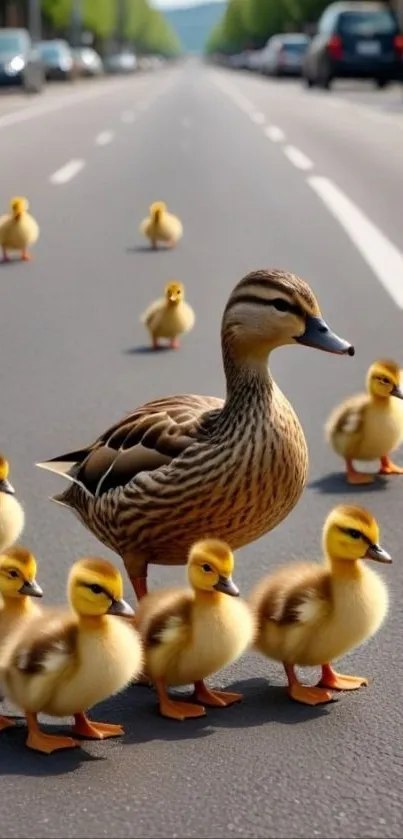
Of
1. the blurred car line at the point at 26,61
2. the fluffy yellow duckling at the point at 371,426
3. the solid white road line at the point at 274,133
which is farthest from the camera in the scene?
the blurred car line at the point at 26,61

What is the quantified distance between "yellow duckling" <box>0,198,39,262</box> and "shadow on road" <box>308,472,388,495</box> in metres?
7.18

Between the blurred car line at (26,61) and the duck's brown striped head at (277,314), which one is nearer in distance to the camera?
the duck's brown striped head at (277,314)

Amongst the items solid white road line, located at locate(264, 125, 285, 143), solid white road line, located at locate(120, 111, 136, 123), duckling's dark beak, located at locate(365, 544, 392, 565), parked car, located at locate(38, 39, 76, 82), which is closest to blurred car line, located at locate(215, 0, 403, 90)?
solid white road line, located at locate(120, 111, 136, 123)

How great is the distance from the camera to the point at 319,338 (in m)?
4.55

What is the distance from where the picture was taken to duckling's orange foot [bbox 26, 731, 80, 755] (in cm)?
413

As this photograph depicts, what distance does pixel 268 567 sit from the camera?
5.79 m

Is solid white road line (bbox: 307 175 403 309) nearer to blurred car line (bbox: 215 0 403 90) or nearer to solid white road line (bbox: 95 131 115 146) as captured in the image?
solid white road line (bbox: 95 131 115 146)

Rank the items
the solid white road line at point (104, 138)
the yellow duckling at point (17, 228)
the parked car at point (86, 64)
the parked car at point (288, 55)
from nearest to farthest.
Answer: the yellow duckling at point (17, 228) → the solid white road line at point (104, 138) → the parked car at point (288, 55) → the parked car at point (86, 64)

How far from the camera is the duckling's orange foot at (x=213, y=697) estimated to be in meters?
4.50

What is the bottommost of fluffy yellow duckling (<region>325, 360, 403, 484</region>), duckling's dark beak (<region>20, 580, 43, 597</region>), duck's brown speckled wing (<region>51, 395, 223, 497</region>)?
fluffy yellow duckling (<region>325, 360, 403, 484</region>)

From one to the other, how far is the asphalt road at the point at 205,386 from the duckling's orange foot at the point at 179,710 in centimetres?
3

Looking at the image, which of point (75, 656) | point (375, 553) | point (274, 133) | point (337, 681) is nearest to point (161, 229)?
point (337, 681)

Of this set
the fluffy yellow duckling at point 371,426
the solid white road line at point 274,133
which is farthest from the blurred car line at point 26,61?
the fluffy yellow duckling at point 371,426

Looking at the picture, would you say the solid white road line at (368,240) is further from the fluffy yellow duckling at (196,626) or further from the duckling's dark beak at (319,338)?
the fluffy yellow duckling at (196,626)
